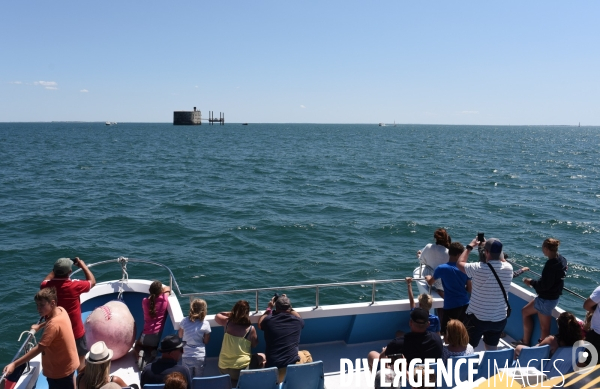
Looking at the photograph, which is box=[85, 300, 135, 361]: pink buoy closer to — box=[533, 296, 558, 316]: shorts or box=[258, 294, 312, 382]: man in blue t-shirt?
box=[258, 294, 312, 382]: man in blue t-shirt

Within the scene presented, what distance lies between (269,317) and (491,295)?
105 inches

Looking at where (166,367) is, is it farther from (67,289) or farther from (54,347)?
(67,289)

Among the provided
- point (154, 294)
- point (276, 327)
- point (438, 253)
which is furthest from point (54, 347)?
point (438, 253)

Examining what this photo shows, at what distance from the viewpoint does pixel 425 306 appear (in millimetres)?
5633

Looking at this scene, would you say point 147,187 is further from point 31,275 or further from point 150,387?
point 150,387

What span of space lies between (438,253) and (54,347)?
494 cm

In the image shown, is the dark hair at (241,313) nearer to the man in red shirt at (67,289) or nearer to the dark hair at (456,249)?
the man in red shirt at (67,289)

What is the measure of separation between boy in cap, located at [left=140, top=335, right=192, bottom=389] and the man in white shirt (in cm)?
347

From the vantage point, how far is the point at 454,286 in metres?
6.20

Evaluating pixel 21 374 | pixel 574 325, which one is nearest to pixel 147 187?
pixel 21 374

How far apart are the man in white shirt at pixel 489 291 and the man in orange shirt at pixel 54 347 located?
4530 mm

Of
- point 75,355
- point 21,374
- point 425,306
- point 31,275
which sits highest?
point 425,306

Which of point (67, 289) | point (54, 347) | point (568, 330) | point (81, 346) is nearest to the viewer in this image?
point (54, 347)

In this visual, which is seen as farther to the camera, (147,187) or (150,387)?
(147,187)
